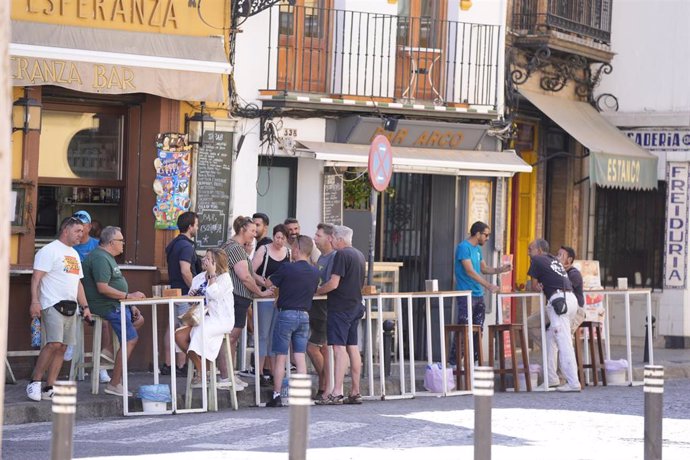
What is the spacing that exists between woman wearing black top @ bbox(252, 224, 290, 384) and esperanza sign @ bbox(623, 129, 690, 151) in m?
9.44

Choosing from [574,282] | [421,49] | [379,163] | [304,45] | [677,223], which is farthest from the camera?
[677,223]

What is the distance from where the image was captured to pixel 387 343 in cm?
1797

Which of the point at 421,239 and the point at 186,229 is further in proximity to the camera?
the point at 421,239

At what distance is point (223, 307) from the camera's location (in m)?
15.3

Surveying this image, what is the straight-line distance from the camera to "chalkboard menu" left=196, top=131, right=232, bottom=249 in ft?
61.6

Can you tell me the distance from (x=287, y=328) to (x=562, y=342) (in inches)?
165

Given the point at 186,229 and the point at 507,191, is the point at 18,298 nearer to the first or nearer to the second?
the point at 186,229

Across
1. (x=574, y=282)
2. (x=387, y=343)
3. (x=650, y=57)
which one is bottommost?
(x=387, y=343)

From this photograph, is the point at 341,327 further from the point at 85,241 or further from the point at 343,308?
the point at 85,241

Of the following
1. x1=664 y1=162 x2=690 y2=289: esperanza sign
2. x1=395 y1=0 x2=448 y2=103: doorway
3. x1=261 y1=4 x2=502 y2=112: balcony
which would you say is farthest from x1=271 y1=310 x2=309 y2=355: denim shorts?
x1=664 y1=162 x2=690 y2=289: esperanza sign

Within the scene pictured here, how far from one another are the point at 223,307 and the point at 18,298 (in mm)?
2888

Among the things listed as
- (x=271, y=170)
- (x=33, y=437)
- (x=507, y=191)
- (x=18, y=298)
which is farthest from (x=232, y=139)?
(x=33, y=437)

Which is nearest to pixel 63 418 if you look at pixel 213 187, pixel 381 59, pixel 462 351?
pixel 462 351

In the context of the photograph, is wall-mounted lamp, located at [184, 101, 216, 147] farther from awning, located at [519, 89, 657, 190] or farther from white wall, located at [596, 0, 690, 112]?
white wall, located at [596, 0, 690, 112]
